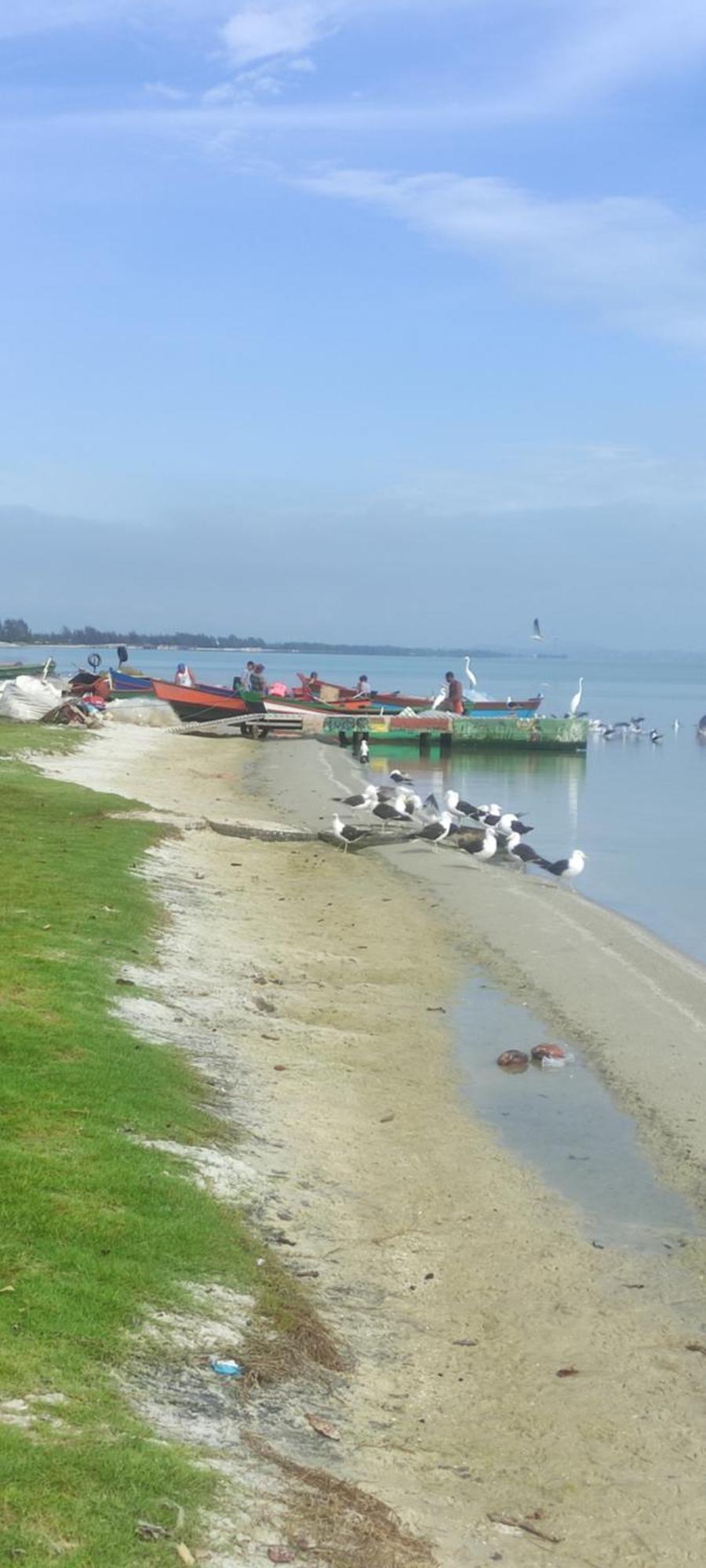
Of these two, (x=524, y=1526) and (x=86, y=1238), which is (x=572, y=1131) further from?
(x=524, y=1526)

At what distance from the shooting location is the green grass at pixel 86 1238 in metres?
4.04

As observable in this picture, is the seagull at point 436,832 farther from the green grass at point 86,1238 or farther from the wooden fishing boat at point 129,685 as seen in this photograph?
the wooden fishing boat at point 129,685

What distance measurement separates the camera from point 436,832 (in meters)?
23.6

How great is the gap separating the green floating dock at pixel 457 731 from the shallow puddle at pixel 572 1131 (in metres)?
37.0

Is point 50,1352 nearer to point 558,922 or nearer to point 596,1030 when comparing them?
point 596,1030

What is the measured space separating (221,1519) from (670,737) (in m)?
68.7

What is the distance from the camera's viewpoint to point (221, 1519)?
4250mm

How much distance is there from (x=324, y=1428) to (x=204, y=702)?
47.0 m

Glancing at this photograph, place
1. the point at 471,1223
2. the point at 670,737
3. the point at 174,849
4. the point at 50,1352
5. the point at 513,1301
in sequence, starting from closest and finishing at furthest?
the point at 50,1352, the point at 513,1301, the point at 471,1223, the point at 174,849, the point at 670,737

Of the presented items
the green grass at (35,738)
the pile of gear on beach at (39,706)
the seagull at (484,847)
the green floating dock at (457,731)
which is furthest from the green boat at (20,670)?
the seagull at (484,847)

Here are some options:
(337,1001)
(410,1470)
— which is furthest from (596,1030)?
(410,1470)

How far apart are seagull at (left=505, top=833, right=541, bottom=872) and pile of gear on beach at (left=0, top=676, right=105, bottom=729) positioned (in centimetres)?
2129

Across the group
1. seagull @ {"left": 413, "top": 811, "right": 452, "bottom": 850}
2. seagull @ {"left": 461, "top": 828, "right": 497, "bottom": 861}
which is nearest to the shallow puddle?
seagull @ {"left": 461, "top": 828, "right": 497, "bottom": 861}

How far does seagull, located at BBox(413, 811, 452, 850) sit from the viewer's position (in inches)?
928
